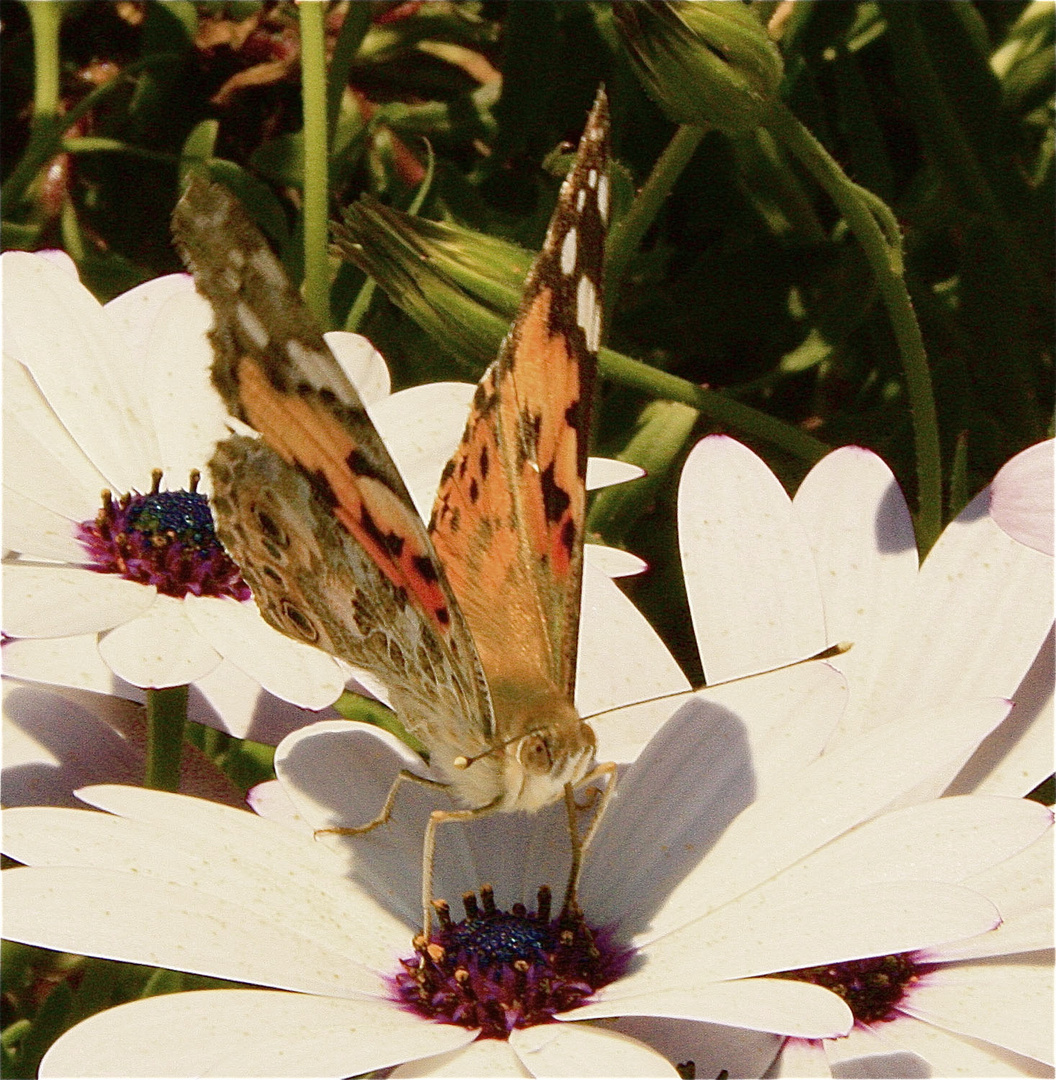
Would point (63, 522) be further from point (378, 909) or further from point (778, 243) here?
point (778, 243)

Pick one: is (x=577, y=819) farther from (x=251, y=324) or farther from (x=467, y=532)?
(x=251, y=324)

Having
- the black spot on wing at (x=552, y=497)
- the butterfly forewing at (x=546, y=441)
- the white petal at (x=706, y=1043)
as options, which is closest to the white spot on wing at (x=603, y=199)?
the butterfly forewing at (x=546, y=441)

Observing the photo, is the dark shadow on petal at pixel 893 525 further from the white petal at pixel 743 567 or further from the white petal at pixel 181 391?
the white petal at pixel 181 391

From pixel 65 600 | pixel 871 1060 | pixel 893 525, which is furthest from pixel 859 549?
pixel 65 600

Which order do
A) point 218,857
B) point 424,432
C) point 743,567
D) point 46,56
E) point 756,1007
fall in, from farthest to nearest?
point 46,56 < point 424,432 < point 743,567 < point 218,857 < point 756,1007

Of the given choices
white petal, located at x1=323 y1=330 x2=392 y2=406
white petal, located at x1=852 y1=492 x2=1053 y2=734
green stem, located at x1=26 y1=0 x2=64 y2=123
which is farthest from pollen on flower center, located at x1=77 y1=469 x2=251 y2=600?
green stem, located at x1=26 y1=0 x2=64 y2=123

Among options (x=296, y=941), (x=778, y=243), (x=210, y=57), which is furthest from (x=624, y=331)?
(x=296, y=941)

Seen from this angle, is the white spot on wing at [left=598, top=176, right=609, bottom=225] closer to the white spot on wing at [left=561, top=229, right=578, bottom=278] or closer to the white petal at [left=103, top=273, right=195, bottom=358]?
the white spot on wing at [left=561, top=229, right=578, bottom=278]
